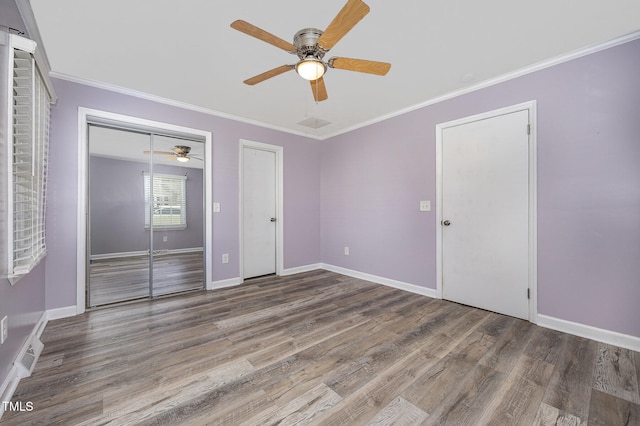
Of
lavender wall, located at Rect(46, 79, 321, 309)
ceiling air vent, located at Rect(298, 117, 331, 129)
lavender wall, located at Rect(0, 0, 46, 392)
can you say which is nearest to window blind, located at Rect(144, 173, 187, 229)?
lavender wall, located at Rect(46, 79, 321, 309)

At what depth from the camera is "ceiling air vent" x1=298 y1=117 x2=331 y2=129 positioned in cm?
408

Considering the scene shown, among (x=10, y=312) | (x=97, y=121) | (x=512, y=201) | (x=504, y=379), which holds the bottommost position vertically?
(x=504, y=379)

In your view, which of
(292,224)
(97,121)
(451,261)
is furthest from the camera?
(292,224)

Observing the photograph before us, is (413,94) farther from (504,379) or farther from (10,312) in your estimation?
(10,312)

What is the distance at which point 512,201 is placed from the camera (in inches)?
106

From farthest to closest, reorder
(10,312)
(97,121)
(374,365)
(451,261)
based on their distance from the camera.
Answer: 1. (451,261)
2. (97,121)
3. (374,365)
4. (10,312)

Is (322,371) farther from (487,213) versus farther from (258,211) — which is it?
(258,211)

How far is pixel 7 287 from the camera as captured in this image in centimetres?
163

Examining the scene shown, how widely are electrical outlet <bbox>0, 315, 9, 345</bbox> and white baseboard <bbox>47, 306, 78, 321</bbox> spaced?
1.34 metres

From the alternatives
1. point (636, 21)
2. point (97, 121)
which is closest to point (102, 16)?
point (97, 121)

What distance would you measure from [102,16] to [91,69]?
0.99 metres

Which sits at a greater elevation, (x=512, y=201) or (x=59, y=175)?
(x=59, y=175)

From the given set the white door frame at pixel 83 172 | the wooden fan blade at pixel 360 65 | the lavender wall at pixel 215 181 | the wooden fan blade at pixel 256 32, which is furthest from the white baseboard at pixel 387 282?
the white door frame at pixel 83 172

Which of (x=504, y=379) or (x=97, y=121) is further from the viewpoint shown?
(x=97, y=121)
